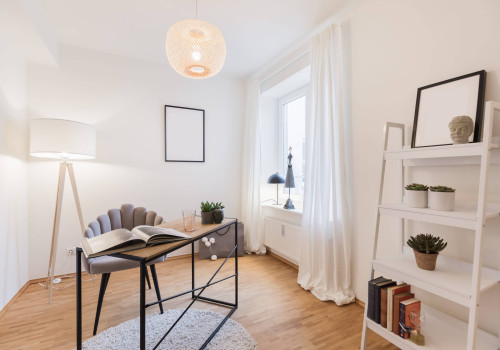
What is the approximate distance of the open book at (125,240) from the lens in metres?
1.16

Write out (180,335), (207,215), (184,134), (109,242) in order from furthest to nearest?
(184,134) < (207,215) < (180,335) < (109,242)

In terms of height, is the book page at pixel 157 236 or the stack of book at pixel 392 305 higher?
the book page at pixel 157 236

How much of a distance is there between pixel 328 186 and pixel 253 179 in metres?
1.42

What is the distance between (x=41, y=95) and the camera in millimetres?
2697

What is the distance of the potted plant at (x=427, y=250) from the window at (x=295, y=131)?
200 cm

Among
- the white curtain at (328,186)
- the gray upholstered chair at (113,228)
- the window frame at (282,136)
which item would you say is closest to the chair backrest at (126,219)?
the gray upholstered chair at (113,228)

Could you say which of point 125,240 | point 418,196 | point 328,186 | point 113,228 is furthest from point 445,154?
point 113,228

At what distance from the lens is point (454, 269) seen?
1.42 m

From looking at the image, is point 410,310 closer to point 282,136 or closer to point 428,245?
point 428,245

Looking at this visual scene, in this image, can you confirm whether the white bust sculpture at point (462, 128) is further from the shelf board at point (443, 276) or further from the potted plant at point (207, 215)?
the potted plant at point (207, 215)

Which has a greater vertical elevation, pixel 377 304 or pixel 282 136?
pixel 282 136

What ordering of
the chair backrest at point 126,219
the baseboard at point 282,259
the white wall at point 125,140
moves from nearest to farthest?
1. the chair backrest at point 126,219
2. the white wall at point 125,140
3. the baseboard at point 282,259

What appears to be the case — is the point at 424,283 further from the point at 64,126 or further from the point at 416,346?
the point at 64,126

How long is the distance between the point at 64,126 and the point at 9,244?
1.21 meters
